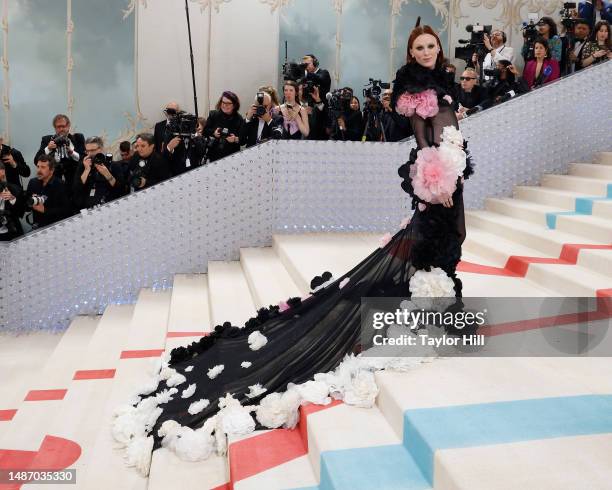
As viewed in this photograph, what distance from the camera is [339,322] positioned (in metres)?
2.85

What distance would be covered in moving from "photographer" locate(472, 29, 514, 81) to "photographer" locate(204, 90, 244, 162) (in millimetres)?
2150

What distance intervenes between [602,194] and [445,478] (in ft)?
10.1

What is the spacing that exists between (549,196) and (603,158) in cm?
78

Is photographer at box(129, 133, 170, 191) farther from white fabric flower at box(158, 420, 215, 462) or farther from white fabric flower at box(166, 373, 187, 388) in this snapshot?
white fabric flower at box(158, 420, 215, 462)

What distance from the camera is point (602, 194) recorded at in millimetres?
4383

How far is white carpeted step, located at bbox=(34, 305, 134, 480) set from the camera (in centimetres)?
302

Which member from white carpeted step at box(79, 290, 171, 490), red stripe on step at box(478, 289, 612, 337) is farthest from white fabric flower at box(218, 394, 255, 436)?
red stripe on step at box(478, 289, 612, 337)

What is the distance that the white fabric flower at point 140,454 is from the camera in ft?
8.45

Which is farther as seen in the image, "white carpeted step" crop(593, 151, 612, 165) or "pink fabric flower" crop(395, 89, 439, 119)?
"white carpeted step" crop(593, 151, 612, 165)

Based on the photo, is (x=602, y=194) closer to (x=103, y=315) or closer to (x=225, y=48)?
(x=103, y=315)

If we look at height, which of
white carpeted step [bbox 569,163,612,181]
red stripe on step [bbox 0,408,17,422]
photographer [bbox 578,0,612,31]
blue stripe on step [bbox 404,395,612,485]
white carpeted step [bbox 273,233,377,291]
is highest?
photographer [bbox 578,0,612,31]

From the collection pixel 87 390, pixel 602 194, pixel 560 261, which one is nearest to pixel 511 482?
pixel 560 261

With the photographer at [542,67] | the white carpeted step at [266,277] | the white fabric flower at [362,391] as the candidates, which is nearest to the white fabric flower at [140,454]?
the white fabric flower at [362,391]

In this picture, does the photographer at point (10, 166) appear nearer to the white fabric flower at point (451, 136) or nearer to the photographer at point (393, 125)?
the photographer at point (393, 125)
